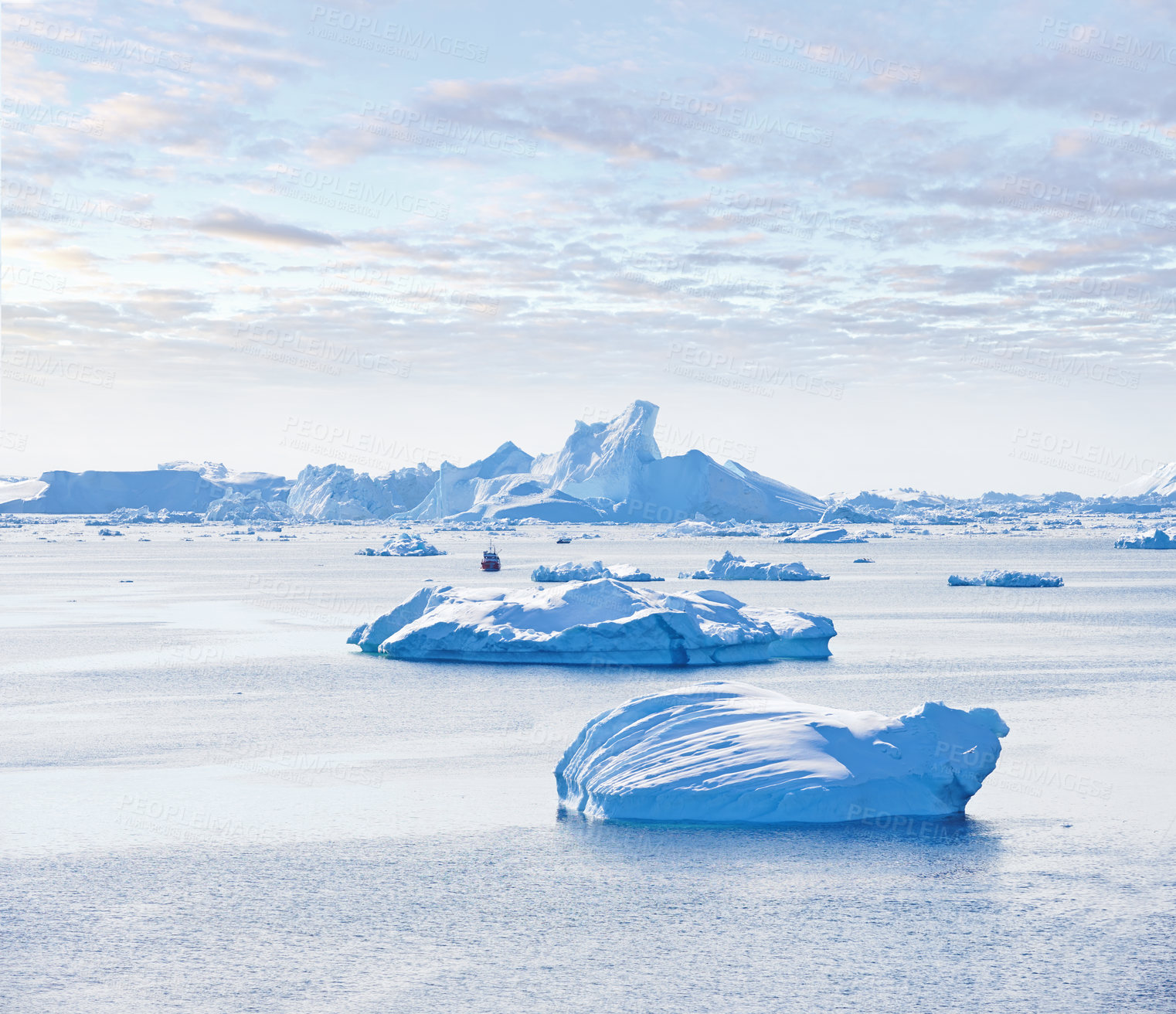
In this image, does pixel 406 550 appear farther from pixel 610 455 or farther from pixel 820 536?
pixel 610 455

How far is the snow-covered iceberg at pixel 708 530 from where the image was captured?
151m

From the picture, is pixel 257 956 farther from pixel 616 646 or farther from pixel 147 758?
pixel 616 646

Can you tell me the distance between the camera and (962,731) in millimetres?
15969

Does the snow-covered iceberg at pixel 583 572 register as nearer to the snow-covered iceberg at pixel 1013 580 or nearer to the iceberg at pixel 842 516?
the snow-covered iceberg at pixel 1013 580

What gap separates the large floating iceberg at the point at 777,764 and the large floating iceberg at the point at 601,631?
1488cm

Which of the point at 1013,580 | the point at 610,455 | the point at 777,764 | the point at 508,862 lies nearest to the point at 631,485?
the point at 610,455

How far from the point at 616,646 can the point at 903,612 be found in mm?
23020

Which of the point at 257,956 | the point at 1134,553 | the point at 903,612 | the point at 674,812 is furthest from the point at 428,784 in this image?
the point at 1134,553

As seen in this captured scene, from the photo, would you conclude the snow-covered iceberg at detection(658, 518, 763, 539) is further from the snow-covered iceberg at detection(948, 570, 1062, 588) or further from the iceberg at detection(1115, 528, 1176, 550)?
the snow-covered iceberg at detection(948, 570, 1062, 588)

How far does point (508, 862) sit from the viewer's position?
13.8 m

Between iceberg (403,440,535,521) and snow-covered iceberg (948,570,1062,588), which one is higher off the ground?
iceberg (403,440,535,521)

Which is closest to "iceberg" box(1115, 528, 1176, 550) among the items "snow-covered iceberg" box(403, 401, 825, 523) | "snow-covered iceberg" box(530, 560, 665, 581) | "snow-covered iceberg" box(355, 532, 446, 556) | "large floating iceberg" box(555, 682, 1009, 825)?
"snow-covered iceberg" box(403, 401, 825, 523)

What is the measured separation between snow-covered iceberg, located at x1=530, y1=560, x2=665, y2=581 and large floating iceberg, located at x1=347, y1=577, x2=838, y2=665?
1192 cm

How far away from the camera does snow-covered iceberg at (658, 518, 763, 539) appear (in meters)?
151
